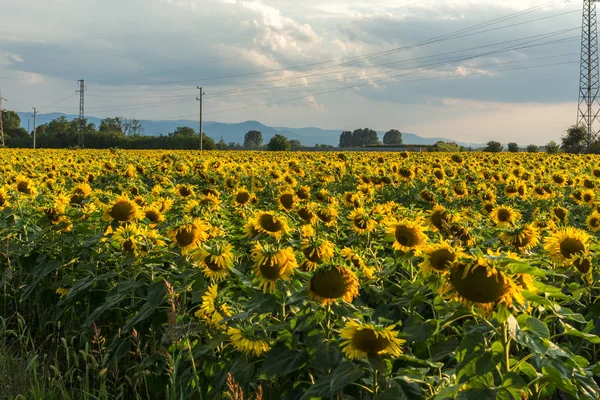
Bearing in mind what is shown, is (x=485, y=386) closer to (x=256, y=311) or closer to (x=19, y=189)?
(x=256, y=311)

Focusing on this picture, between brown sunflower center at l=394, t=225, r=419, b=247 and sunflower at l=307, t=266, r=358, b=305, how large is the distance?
976 millimetres

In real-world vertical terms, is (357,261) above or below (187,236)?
below

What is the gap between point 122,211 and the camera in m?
4.83

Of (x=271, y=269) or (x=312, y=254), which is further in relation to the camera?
(x=312, y=254)

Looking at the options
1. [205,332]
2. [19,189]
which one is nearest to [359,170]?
[19,189]

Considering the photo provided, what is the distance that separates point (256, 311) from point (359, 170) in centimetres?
1004

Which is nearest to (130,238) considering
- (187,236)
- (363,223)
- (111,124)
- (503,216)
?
(187,236)

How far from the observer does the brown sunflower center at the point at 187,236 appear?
3.78 metres

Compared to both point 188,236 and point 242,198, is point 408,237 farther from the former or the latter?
point 242,198

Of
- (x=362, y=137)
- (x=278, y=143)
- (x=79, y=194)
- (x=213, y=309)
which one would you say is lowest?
(x=213, y=309)

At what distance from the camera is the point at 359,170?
41.7 ft

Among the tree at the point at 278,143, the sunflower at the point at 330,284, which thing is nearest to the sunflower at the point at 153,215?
the sunflower at the point at 330,284

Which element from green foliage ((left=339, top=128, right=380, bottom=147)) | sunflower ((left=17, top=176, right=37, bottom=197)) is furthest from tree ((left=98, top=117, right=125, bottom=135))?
Answer: sunflower ((left=17, top=176, right=37, bottom=197))

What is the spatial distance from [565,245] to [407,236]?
1109mm
